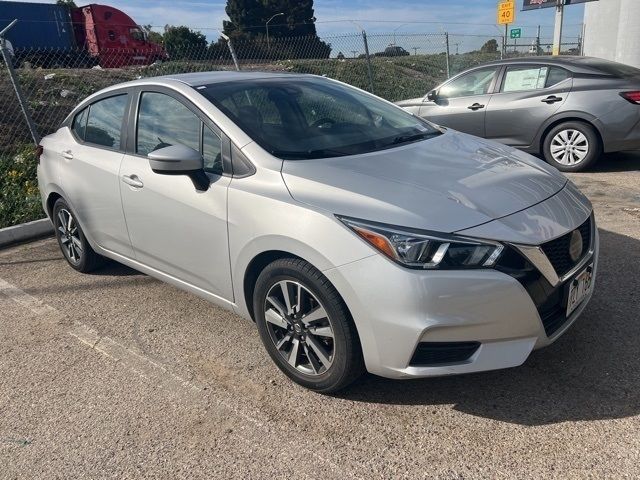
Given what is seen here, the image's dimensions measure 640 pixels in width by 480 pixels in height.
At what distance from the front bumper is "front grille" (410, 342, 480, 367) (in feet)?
0.06

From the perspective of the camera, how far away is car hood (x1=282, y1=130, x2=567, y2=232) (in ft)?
8.23

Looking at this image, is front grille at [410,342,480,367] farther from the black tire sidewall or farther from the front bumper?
the black tire sidewall

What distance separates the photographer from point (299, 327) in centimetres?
280

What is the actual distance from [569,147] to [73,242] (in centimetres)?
577

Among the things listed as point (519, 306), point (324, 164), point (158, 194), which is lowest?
point (519, 306)

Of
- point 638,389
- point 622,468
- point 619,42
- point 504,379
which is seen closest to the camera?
point 622,468

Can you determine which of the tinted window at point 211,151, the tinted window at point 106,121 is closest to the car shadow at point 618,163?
the tinted window at point 211,151

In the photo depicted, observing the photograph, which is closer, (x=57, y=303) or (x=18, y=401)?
(x=18, y=401)

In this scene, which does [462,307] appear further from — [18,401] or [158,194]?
[18,401]

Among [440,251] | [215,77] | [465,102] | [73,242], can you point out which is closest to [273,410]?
[440,251]

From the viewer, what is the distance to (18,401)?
301 centimetres

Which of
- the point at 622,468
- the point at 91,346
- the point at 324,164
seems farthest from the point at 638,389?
the point at 91,346

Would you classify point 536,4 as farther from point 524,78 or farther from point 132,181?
point 132,181

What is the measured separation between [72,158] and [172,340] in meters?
1.74
